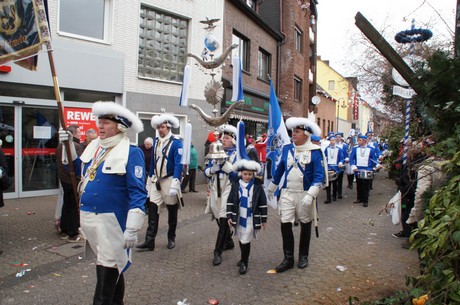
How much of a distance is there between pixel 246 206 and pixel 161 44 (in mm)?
9874

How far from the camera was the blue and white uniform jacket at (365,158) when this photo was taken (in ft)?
36.0

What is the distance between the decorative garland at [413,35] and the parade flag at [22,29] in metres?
4.02

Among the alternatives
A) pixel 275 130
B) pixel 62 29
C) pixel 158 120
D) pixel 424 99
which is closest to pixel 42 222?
pixel 158 120

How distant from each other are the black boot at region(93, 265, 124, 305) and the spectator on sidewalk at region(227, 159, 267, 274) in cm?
210

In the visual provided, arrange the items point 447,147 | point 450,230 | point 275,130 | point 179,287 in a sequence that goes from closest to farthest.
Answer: point 450,230, point 447,147, point 179,287, point 275,130

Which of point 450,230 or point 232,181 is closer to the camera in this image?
point 450,230

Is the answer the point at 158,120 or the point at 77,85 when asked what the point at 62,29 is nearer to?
the point at 77,85

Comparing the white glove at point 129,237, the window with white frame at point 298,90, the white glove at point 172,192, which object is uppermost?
the window with white frame at point 298,90

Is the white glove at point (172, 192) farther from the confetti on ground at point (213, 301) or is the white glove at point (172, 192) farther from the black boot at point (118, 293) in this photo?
the black boot at point (118, 293)

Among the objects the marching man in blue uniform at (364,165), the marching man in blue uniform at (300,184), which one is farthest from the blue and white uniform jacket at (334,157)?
the marching man in blue uniform at (300,184)

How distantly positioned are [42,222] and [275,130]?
5.00 metres

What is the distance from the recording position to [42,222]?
779cm

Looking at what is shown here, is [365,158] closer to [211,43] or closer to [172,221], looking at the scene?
[211,43]

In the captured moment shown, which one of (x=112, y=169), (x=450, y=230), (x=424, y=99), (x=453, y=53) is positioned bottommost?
(x=450, y=230)
